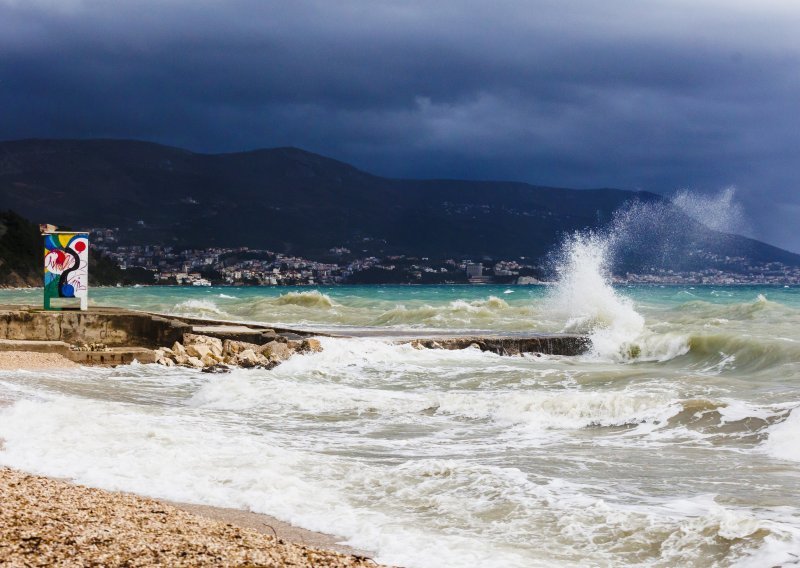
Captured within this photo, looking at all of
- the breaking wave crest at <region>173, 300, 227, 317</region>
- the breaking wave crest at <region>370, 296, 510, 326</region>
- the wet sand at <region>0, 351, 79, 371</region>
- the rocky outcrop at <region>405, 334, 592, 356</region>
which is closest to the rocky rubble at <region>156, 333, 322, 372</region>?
the wet sand at <region>0, 351, 79, 371</region>

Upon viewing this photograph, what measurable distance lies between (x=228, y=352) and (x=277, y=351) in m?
1.32

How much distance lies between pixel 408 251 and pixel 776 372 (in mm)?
116132

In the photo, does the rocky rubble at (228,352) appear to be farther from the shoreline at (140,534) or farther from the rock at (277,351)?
the shoreline at (140,534)

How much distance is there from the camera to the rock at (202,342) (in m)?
18.5

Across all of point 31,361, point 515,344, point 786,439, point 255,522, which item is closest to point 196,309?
point 515,344

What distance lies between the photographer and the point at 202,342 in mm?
18891

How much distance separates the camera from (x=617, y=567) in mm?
5492

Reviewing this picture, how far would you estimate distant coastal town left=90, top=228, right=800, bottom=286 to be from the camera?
112062 millimetres

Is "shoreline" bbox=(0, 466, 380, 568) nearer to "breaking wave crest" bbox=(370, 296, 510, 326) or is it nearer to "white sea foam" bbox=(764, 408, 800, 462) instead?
"white sea foam" bbox=(764, 408, 800, 462)

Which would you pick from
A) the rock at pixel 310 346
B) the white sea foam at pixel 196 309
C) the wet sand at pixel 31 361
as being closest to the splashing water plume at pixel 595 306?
the rock at pixel 310 346

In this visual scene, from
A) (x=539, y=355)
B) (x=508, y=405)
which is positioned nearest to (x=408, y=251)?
(x=539, y=355)

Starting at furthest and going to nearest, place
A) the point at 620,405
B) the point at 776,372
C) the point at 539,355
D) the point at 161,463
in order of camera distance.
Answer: the point at 539,355 < the point at 776,372 < the point at 620,405 < the point at 161,463

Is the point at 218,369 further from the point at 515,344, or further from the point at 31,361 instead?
the point at 515,344

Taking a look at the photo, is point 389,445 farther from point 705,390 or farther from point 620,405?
point 705,390
